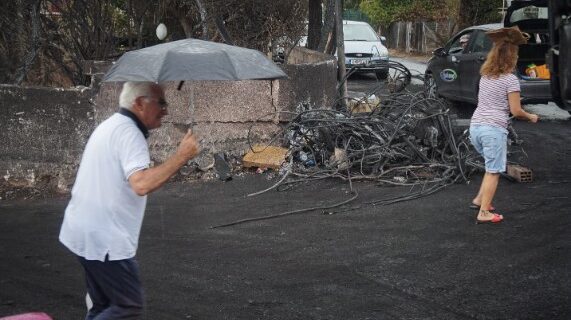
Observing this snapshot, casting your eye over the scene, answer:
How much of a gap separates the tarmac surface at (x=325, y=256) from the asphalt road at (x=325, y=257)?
14 millimetres

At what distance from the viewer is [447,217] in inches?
274

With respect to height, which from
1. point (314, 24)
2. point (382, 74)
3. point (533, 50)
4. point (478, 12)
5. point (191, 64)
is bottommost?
point (382, 74)

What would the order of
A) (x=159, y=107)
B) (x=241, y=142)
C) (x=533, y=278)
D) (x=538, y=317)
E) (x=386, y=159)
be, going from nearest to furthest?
(x=159, y=107), (x=538, y=317), (x=533, y=278), (x=386, y=159), (x=241, y=142)

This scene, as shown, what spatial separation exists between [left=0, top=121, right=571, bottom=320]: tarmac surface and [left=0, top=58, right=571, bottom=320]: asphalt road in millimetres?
14

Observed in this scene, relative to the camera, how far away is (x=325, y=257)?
5914mm

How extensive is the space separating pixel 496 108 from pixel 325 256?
2.19 m

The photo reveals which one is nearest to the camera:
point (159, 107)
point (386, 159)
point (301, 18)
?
point (159, 107)

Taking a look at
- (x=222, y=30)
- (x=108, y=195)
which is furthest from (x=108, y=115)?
(x=108, y=195)

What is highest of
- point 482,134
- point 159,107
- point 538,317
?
point 159,107

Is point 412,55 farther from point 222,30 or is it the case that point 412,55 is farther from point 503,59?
point 503,59

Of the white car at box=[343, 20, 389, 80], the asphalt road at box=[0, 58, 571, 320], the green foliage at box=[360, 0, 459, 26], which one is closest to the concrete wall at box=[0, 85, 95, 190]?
the asphalt road at box=[0, 58, 571, 320]

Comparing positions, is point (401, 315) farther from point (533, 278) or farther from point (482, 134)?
point (482, 134)

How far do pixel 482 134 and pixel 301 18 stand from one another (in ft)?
24.0

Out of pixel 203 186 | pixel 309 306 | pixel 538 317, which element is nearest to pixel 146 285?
pixel 309 306
